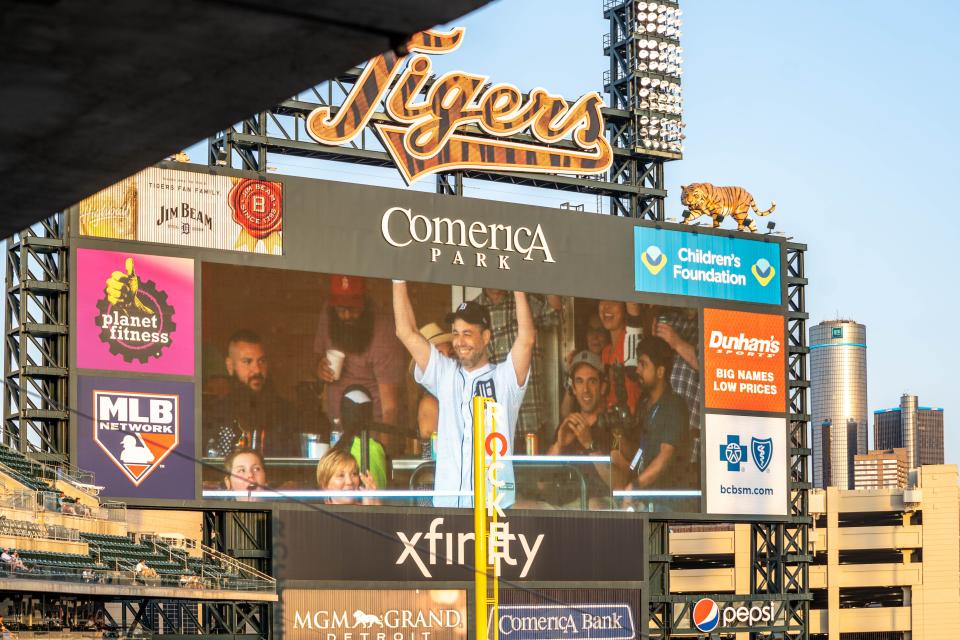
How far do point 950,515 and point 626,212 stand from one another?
53.0m

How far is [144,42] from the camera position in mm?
5945

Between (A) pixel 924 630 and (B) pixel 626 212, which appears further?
(A) pixel 924 630

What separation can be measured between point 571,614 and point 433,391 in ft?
21.9

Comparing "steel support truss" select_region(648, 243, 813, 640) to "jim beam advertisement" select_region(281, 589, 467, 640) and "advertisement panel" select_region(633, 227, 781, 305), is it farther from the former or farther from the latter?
"jim beam advertisement" select_region(281, 589, 467, 640)

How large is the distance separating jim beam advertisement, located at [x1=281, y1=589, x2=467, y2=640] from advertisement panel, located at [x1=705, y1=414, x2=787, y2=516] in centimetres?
794

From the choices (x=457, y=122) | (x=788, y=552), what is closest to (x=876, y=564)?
(x=788, y=552)

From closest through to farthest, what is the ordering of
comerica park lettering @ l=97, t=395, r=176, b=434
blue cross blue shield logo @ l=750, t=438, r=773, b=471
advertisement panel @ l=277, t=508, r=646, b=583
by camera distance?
comerica park lettering @ l=97, t=395, r=176, b=434
advertisement panel @ l=277, t=508, r=646, b=583
blue cross blue shield logo @ l=750, t=438, r=773, b=471

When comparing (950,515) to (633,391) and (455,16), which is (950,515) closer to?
(633,391)

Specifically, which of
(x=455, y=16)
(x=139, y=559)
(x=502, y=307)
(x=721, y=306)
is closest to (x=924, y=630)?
(x=721, y=306)

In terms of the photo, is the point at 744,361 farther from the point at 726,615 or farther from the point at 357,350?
the point at 357,350

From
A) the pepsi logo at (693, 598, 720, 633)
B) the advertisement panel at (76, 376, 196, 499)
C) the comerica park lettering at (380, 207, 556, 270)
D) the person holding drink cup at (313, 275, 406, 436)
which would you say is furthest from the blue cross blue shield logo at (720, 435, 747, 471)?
the advertisement panel at (76, 376, 196, 499)

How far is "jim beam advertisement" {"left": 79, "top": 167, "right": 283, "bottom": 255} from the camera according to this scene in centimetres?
3356

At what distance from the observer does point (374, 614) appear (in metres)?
35.4

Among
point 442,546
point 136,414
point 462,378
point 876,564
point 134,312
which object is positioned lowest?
point 876,564
